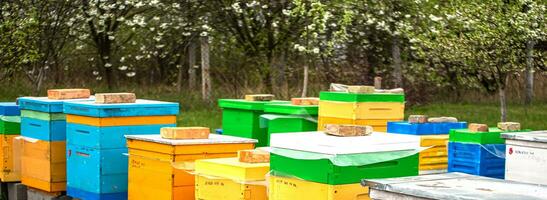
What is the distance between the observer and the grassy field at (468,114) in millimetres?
14086

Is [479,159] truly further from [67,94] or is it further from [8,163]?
[8,163]

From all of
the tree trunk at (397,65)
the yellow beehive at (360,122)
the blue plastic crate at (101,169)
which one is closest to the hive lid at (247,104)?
the yellow beehive at (360,122)

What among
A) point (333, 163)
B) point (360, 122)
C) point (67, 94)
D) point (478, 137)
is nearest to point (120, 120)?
point (67, 94)

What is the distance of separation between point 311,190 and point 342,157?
0.94 feet

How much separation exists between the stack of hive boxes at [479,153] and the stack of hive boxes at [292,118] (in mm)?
1460

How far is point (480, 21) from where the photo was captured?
1210 cm

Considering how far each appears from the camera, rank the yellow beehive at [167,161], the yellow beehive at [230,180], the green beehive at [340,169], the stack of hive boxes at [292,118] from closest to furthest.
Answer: the green beehive at [340,169], the yellow beehive at [230,180], the yellow beehive at [167,161], the stack of hive boxes at [292,118]

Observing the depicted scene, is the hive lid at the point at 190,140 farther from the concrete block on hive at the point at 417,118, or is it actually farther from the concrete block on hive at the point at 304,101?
the concrete block on hive at the point at 417,118

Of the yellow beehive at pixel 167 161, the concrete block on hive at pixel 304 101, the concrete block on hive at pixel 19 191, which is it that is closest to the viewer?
the yellow beehive at pixel 167 161

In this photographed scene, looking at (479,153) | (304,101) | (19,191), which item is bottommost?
(19,191)

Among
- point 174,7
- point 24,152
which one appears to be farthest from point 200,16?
point 24,152

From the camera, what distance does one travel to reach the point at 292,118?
7.49m

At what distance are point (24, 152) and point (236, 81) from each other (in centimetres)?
1174

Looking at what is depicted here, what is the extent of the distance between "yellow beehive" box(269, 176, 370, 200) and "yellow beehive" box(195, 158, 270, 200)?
25 centimetres
